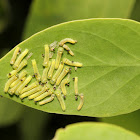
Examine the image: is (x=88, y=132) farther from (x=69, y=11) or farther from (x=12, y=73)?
(x=69, y=11)

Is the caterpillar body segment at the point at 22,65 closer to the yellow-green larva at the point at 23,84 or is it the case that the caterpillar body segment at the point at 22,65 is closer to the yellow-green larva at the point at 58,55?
the yellow-green larva at the point at 23,84

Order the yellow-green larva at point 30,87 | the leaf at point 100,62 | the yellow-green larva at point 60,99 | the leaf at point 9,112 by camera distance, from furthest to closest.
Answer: the leaf at point 9,112, the yellow-green larva at point 30,87, the yellow-green larva at point 60,99, the leaf at point 100,62

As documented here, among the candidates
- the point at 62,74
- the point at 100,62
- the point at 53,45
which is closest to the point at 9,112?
the point at 62,74

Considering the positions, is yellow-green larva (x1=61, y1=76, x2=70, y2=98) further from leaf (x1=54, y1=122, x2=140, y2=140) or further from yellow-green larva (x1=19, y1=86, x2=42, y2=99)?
leaf (x1=54, y1=122, x2=140, y2=140)

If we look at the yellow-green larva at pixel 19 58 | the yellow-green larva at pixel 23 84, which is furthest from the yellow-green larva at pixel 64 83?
the yellow-green larva at pixel 19 58

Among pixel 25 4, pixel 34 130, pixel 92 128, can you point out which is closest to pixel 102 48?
pixel 92 128

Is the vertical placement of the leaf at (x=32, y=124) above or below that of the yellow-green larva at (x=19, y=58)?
below

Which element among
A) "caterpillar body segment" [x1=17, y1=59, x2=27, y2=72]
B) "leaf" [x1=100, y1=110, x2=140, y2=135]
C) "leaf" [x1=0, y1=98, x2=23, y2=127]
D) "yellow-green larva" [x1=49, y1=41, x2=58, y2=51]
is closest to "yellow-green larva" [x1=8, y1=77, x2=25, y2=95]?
"caterpillar body segment" [x1=17, y1=59, x2=27, y2=72]
